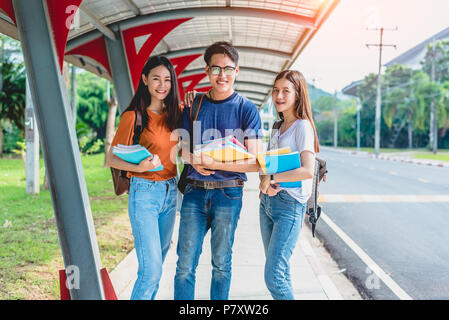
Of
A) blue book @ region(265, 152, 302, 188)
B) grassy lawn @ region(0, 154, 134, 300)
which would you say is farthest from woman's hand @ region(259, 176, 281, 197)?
grassy lawn @ region(0, 154, 134, 300)

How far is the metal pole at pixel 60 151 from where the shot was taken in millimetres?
3217

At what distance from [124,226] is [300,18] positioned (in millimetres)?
4322

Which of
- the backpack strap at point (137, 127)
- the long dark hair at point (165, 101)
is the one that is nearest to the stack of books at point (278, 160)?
the long dark hair at point (165, 101)

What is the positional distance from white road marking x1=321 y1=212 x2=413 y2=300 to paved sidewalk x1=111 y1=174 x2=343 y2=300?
0.66 m

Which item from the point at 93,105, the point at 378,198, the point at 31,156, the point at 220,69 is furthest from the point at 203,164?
the point at 93,105

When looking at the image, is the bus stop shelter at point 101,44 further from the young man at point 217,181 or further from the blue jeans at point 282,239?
the blue jeans at point 282,239

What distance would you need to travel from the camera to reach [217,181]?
2.86 meters

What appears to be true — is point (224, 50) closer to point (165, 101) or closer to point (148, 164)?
point (165, 101)

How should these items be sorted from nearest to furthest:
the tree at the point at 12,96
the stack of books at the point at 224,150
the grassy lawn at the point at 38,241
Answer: the stack of books at the point at 224,150 < the grassy lawn at the point at 38,241 < the tree at the point at 12,96

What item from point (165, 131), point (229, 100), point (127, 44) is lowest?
point (165, 131)

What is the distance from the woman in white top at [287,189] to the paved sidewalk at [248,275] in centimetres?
119

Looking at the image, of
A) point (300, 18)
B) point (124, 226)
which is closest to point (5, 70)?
point (124, 226)
